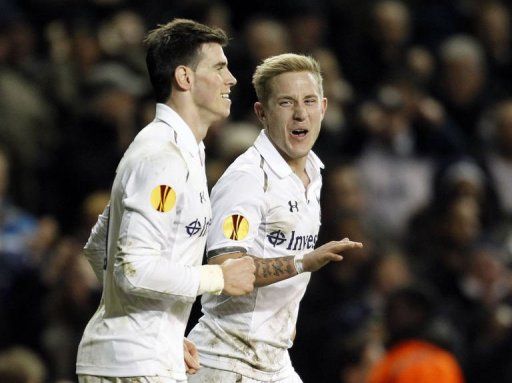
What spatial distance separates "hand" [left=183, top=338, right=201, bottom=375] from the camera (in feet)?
18.0

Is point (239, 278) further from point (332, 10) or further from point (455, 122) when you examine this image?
point (332, 10)

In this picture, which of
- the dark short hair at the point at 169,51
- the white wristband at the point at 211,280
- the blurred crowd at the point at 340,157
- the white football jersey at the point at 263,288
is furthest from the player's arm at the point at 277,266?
the blurred crowd at the point at 340,157

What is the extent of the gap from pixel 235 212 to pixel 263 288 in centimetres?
44

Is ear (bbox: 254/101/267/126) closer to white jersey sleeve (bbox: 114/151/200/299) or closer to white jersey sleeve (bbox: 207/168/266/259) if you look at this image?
white jersey sleeve (bbox: 207/168/266/259)

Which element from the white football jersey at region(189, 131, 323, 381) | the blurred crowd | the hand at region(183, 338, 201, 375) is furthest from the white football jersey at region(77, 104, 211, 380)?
the blurred crowd

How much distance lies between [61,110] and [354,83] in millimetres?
2610

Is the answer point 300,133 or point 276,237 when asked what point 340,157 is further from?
point 276,237

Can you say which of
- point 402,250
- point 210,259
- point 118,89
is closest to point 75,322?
point 118,89

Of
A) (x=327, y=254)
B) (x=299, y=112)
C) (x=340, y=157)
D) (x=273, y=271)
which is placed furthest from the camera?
(x=340, y=157)

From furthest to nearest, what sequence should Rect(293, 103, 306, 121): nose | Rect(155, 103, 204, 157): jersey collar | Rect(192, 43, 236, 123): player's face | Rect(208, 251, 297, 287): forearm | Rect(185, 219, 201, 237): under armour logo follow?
Rect(293, 103, 306, 121): nose
Rect(208, 251, 297, 287): forearm
Rect(192, 43, 236, 123): player's face
Rect(155, 103, 204, 157): jersey collar
Rect(185, 219, 201, 237): under armour logo

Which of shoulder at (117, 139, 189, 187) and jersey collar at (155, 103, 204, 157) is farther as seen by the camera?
jersey collar at (155, 103, 204, 157)

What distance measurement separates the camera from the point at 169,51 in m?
5.50

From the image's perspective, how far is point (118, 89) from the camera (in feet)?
32.8

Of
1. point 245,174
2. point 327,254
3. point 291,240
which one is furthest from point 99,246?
point 327,254
